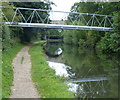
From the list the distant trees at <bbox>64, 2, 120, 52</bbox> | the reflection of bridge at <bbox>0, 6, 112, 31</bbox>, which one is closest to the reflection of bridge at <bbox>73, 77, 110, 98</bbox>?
the reflection of bridge at <bbox>0, 6, 112, 31</bbox>

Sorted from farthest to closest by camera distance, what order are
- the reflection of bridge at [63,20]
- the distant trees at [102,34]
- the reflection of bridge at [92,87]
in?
the distant trees at [102,34] → the reflection of bridge at [63,20] → the reflection of bridge at [92,87]

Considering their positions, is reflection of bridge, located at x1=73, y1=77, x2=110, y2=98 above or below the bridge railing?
below

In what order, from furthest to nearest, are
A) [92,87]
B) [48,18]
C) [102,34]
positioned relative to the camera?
[102,34], [48,18], [92,87]

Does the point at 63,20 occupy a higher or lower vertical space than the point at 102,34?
higher

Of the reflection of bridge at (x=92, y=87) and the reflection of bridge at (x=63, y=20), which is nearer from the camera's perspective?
the reflection of bridge at (x=92, y=87)

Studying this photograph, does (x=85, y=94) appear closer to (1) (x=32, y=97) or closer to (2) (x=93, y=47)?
(1) (x=32, y=97)

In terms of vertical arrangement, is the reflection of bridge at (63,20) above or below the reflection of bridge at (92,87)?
above

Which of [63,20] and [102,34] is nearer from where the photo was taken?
[63,20]

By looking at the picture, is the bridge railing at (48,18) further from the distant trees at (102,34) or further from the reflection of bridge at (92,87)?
the reflection of bridge at (92,87)

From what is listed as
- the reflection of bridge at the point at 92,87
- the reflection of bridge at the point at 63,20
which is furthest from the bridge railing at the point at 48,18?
the reflection of bridge at the point at 92,87

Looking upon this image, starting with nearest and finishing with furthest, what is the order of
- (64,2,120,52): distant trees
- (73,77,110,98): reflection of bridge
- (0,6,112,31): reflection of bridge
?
1. (73,77,110,98): reflection of bridge
2. (0,6,112,31): reflection of bridge
3. (64,2,120,52): distant trees

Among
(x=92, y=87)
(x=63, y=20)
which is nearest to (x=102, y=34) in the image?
(x=63, y=20)

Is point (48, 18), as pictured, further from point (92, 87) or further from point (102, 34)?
point (92, 87)

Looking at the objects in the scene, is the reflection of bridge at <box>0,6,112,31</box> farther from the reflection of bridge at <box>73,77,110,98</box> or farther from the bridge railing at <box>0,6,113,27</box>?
the reflection of bridge at <box>73,77,110,98</box>
